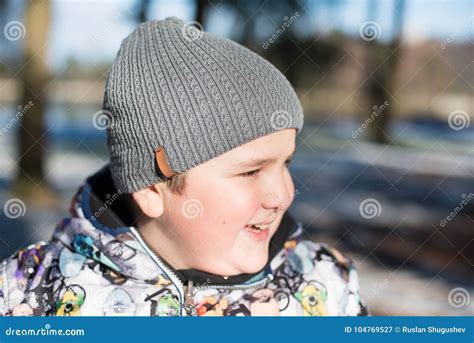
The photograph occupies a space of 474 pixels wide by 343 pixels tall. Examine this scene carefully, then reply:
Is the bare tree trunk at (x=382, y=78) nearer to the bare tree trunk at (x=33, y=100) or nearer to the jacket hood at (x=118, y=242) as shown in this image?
the bare tree trunk at (x=33, y=100)

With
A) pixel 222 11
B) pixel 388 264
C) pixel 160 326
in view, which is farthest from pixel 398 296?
pixel 222 11

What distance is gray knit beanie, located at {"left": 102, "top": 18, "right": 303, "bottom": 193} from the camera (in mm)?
1554

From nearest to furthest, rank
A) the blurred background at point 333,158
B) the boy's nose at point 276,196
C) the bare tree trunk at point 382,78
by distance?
the boy's nose at point 276,196
the blurred background at point 333,158
the bare tree trunk at point 382,78

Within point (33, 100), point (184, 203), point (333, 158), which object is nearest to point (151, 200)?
point (184, 203)

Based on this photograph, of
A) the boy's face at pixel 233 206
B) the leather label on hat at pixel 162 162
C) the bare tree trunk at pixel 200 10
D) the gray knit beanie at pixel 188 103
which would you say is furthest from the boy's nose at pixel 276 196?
the bare tree trunk at pixel 200 10

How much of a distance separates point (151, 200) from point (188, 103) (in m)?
0.26

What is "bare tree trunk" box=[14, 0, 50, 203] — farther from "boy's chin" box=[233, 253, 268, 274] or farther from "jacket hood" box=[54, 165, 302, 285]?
"boy's chin" box=[233, 253, 268, 274]

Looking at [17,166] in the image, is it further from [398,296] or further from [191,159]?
[191,159]

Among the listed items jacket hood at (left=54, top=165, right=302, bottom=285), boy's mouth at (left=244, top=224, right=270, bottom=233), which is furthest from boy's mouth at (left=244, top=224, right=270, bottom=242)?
jacket hood at (left=54, top=165, right=302, bottom=285)

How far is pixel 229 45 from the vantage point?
1.63m

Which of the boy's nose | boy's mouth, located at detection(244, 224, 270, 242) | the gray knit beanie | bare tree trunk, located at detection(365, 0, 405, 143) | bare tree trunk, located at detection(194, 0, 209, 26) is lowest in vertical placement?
bare tree trunk, located at detection(365, 0, 405, 143)

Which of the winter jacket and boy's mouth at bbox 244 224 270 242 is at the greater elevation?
boy's mouth at bbox 244 224 270 242

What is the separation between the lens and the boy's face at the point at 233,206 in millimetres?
1539

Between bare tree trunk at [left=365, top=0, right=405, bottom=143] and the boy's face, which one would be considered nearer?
the boy's face
